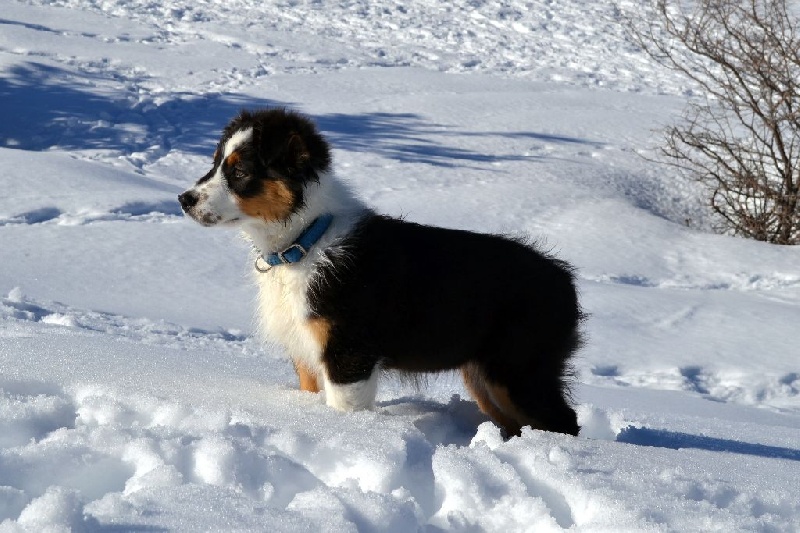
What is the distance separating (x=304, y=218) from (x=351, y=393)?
0.69 metres

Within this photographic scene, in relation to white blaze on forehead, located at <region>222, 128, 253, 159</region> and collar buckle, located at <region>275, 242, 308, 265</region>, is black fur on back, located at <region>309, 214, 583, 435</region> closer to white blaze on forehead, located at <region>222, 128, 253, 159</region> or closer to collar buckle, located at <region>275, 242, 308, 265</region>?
collar buckle, located at <region>275, 242, 308, 265</region>

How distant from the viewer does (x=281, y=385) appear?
4.34 meters

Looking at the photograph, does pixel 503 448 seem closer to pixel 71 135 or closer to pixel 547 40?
pixel 71 135

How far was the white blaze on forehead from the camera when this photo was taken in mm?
3850

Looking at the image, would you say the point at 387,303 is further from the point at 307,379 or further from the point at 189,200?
the point at 189,200

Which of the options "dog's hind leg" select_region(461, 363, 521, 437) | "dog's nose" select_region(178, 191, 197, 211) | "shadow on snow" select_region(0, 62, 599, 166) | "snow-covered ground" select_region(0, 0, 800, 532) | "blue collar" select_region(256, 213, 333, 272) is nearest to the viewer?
"snow-covered ground" select_region(0, 0, 800, 532)

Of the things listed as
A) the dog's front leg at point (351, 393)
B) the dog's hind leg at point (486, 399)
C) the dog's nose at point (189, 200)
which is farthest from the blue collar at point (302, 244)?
the dog's hind leg at point (486, 399)

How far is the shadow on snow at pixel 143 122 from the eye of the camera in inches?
446

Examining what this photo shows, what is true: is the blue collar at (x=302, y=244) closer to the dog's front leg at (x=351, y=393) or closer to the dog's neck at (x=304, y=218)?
the dog's neck at (x=304, y=218)

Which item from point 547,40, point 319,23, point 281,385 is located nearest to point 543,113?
point 547,40

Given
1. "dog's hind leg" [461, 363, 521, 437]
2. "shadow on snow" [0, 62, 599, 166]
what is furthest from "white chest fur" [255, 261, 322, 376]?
"shadow on snow" [0, 62, 599, 166]

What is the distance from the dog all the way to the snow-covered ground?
23 centimetres

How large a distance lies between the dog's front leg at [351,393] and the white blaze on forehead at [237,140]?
92 cm

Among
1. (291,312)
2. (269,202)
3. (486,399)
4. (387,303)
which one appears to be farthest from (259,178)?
(486,399)
